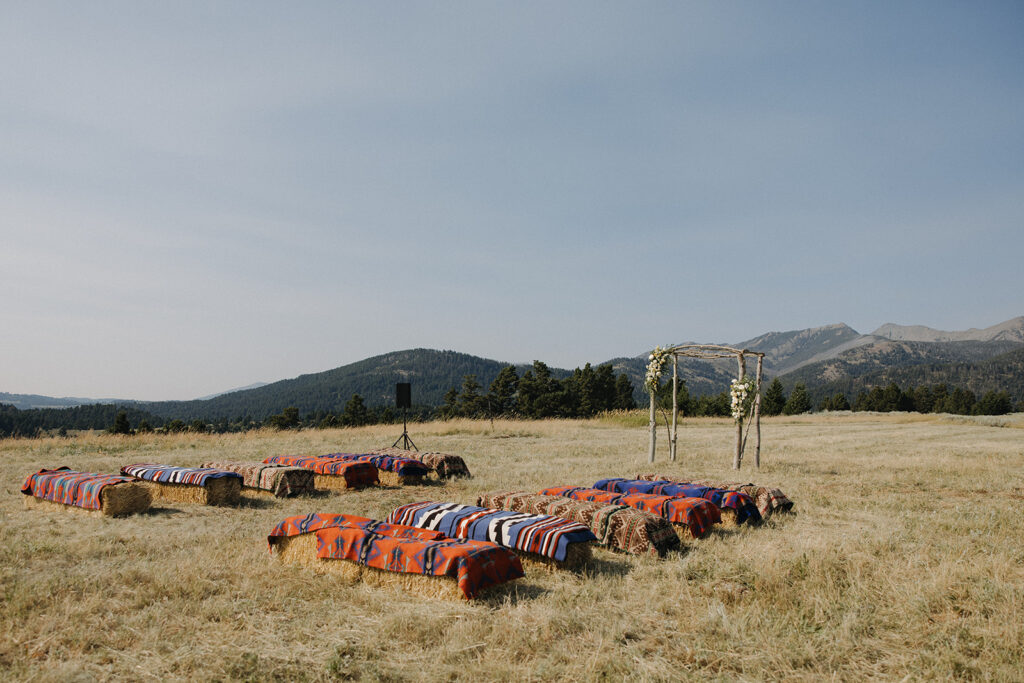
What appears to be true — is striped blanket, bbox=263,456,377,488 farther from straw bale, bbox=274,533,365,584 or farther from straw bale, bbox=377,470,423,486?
straw bale, bbox=274,533,365,584

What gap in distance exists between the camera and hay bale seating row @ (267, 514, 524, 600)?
5.46 m

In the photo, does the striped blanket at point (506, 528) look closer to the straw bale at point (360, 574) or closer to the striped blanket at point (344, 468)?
the straw bale at point (360, 574)

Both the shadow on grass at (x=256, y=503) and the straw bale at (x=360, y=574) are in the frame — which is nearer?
the straw bale at (x=360, y=574)

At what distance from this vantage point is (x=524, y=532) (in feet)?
22.4

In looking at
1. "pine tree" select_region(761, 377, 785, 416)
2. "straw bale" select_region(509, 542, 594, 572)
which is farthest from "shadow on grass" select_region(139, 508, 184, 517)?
"pine tree" select_region(761, 377, 785, 416)

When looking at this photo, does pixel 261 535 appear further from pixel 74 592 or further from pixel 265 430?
pixel 265 430

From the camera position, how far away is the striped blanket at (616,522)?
7266 mm

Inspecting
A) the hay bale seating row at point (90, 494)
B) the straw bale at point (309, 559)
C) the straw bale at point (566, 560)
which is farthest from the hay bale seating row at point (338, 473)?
the straw bale at point (566, 560)

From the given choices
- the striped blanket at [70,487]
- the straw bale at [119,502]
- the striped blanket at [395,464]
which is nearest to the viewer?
the straw bale at [119,502]

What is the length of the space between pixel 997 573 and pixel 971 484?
319 inches

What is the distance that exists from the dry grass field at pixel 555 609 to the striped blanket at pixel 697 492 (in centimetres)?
55

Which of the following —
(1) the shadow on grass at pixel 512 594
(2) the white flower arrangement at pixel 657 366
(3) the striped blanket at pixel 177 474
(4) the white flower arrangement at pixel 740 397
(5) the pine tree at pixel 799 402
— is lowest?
(5) the pine tree at pixel 799 402

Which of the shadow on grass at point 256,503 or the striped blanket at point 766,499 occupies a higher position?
the striped blanket at point 766,499

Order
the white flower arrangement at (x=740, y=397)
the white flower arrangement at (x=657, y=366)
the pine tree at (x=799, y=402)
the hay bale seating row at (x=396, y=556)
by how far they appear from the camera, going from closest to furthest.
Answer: the hay bale seating row at (x=396, y=556), the white flower arrangement at (x=740, y=397), the white flower arrangement at (x=657, y=366), the pine tree at (x=799, y=402)
